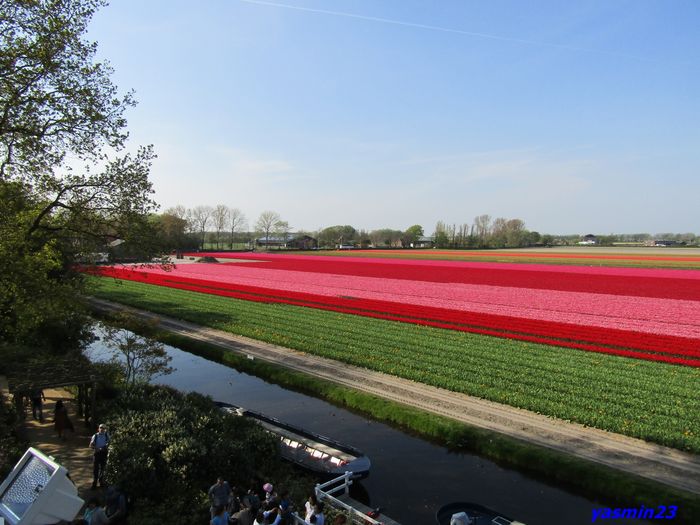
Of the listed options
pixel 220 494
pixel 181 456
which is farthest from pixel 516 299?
pixel 220 494

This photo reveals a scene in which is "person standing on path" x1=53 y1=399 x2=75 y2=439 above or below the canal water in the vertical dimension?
above

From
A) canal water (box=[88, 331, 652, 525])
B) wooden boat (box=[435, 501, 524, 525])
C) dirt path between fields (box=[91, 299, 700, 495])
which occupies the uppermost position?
dirt path between fields (box=[91, 299, 700, 495])

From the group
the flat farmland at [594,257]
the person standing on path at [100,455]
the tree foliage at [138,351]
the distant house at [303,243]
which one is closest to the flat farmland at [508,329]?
the tree foliage at [138,351]

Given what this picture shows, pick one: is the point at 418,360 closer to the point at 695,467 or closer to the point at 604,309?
the point at 695,467

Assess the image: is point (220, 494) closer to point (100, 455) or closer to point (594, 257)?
point (100, 455)

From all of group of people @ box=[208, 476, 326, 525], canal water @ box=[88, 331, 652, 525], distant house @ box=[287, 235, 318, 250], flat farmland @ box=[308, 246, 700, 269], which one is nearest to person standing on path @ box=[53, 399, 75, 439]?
canal water @ box=[88, 331, 652, 525]

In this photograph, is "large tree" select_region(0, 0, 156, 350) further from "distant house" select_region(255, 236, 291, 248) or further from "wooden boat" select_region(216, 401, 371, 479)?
"distant house" select_region(255, 236, 291, 248)

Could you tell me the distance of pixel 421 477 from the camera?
51.1 feet

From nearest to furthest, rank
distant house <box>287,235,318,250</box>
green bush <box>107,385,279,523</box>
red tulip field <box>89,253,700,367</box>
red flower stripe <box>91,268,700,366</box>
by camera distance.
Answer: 1. green bush <box>107,385,279,523</box>
2. red flower stripe <box>91,268,700,366</box>
3. red tulip field <box>89,253,700,367</box>
4. distant house <box>287,235,318,250</box>

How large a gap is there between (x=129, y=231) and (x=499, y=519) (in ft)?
50.6

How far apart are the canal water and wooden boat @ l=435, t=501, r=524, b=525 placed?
75 centimetres

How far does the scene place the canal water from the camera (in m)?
13.8

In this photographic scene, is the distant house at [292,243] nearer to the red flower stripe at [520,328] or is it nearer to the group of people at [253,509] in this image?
the red flower stripe at [520,328]

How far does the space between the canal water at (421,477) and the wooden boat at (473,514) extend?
745 mm
